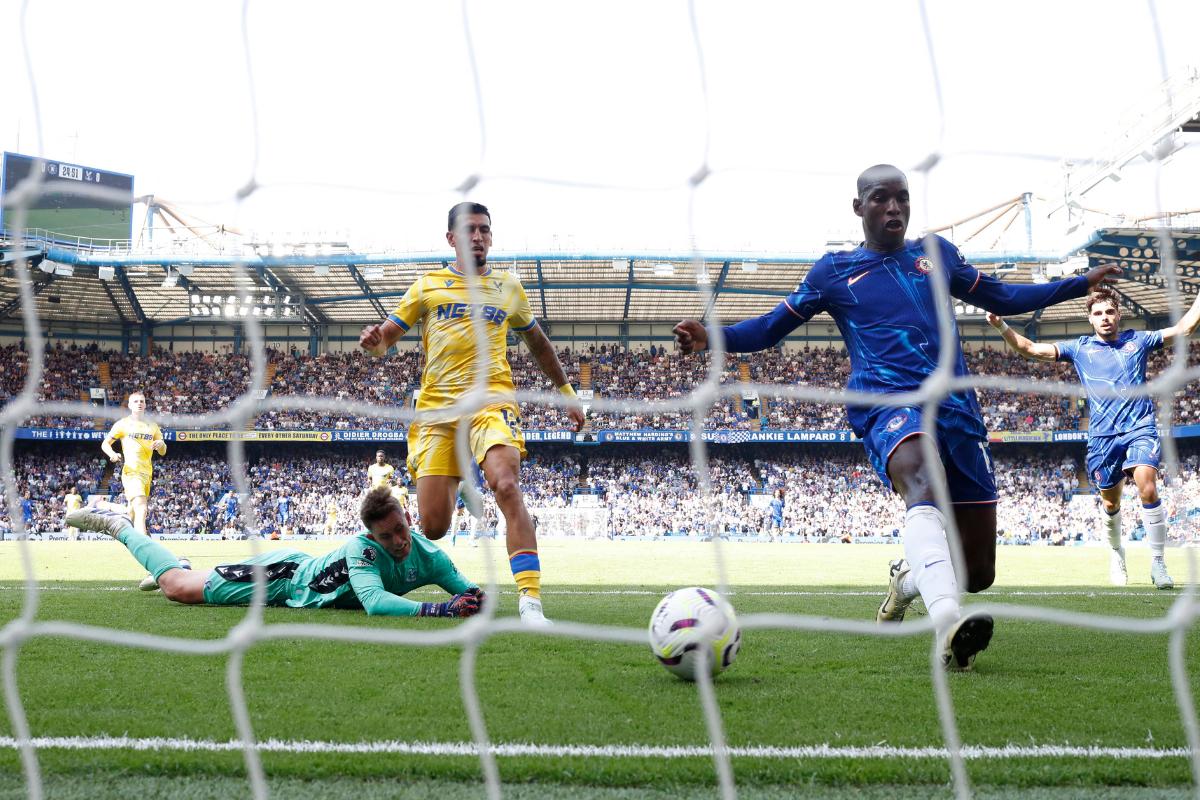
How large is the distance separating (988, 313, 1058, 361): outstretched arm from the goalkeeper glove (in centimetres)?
261

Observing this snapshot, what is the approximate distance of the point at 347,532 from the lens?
25.2 meters

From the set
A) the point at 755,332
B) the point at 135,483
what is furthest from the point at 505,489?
the point at 135,483

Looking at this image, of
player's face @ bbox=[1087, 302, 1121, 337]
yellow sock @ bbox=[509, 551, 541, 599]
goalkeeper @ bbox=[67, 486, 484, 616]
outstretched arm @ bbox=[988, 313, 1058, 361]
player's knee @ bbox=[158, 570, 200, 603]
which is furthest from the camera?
player's face @ bbox=[1087, 302, 1121, 337]

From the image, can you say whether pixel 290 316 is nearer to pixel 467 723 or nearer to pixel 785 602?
pixel 785 602

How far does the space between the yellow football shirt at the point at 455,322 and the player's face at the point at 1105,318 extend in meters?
3.94

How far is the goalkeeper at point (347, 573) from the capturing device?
179 inches

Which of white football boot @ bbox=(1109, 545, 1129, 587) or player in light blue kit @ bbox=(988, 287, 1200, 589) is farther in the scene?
white football boot @ bbox=(1109, 545, 1129, 587)

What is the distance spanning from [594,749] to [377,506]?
239cm

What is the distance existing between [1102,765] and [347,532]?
2436 cm

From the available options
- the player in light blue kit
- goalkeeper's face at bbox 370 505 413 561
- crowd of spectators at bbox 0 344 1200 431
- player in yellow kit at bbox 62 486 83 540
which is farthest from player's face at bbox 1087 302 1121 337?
crowd of spectators at bbox 0 344 1200 431

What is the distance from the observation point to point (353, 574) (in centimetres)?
470

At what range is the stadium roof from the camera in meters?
24.9

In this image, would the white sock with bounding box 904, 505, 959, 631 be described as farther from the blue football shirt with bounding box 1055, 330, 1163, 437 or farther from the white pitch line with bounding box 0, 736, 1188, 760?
the blue football shirt with bounding box 1055, 330, 1163, 437

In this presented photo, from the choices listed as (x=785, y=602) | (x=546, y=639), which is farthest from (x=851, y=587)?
(x=546, y=639)
